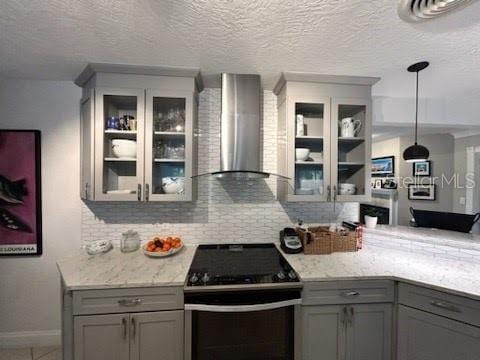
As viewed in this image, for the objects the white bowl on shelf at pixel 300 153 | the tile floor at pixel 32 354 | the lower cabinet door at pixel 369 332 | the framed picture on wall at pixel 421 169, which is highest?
the white bowl on shelf at pixel 300 153

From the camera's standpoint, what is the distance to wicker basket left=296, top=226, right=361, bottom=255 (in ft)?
6.12

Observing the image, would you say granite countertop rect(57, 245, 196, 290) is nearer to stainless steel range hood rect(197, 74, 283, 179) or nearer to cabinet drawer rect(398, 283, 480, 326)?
stainless steel range hood rect(197, 74, 283, 179)

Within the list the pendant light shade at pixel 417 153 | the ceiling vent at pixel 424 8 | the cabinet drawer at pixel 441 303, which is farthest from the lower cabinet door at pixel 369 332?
the ceiling vent at pixel 424 8

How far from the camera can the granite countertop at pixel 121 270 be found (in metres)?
1.34

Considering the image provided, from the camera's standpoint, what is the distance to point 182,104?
1.79m

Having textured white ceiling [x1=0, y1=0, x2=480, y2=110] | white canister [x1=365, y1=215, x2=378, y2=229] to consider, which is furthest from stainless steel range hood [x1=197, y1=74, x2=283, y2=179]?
white canister [x1=365, y1=215, x2=378, y2=229]

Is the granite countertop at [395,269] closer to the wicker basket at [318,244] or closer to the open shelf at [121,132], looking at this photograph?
the wicker basket at [318,244]

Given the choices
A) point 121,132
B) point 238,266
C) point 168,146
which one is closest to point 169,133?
point 168,146

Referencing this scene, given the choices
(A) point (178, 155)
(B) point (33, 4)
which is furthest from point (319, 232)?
(B) point (33, 4)

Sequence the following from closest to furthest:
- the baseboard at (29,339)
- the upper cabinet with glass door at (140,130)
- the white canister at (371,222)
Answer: the upper cabinet with glass door at (140,130)
the baseboard at (29,339)
the white canister at (371,222)

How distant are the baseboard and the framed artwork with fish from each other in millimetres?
698

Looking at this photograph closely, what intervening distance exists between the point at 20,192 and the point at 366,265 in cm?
287

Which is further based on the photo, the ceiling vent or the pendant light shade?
the pendant light shade

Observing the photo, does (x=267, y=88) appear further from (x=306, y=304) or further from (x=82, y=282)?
(x=82, y=282)
